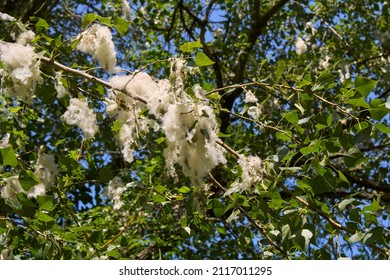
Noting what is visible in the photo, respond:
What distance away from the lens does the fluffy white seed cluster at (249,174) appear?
1.68 metres

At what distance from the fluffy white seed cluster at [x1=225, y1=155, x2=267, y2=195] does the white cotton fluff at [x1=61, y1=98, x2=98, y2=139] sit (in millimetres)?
463

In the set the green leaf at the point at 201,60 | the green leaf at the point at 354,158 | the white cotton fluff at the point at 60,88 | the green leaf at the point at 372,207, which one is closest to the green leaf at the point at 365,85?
the green leaf at the point at 354,158

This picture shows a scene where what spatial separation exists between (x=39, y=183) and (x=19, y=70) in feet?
1.20

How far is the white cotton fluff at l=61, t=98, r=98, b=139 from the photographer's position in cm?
179

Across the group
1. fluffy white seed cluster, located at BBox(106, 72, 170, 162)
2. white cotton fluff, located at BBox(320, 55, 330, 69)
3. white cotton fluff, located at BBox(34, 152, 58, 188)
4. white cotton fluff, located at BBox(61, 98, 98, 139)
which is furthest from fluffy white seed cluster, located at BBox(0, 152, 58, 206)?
white cotton fluff, located at BBox(320, 55, 330, 69)

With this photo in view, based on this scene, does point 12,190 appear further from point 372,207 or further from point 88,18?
point 372,207

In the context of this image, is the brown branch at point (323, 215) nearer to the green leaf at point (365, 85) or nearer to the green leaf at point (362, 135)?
the green leaf at point (362, 135)

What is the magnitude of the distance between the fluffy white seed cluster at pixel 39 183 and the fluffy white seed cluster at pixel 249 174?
58 cm

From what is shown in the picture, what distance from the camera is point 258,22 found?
4.70 m

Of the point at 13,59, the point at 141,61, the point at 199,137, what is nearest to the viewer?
the point at 199,137

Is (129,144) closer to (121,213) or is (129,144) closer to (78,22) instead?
(121,213)

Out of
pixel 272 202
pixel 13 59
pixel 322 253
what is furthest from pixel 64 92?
pixel 322 253

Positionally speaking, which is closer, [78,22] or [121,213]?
[121,213]

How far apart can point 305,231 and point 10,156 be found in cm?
87
